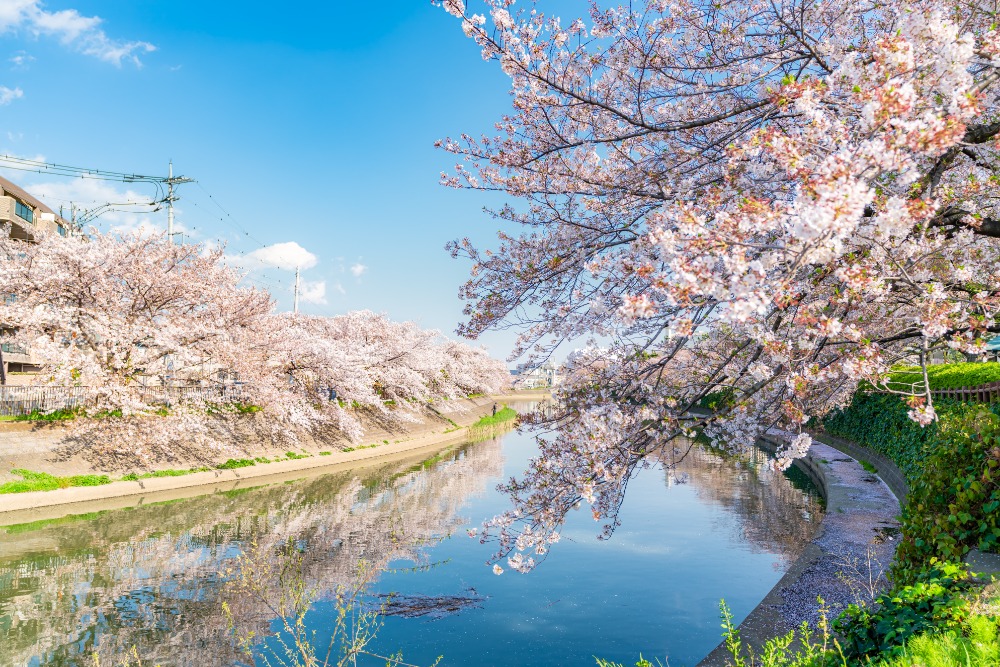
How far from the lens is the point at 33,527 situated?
594 inches

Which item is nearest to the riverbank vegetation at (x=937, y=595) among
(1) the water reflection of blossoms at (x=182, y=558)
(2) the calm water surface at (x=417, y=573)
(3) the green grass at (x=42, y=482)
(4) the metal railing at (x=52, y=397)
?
(2) the calm water surface at (x=417, y=573)

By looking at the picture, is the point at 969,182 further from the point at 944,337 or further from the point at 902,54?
the point at 902,54

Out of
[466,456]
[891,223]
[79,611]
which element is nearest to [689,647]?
[891,223]

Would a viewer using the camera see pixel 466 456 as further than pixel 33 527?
Yes

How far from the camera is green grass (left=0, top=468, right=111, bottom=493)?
16798 mm

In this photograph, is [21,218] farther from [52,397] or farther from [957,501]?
[957,501]

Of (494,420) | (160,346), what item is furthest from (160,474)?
(494,420)

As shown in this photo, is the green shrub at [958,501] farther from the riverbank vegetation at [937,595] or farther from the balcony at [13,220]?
the balcony at [13,220]

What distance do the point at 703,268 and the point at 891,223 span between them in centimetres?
122

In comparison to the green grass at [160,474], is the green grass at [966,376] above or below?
above

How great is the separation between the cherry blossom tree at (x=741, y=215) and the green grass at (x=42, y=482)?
16.8 metres

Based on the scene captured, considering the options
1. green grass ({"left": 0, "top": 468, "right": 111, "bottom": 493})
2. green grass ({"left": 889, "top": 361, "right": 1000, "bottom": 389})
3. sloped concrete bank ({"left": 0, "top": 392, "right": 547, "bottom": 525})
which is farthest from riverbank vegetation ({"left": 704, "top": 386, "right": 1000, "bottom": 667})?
green grass ({"left": 0, "top": 468, "right": 111, "bottom": 493})

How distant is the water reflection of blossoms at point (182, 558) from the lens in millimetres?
8912

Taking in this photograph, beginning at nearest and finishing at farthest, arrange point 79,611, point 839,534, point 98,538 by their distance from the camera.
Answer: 1. point 79,611
2. point 839,534
3. point 98,538
